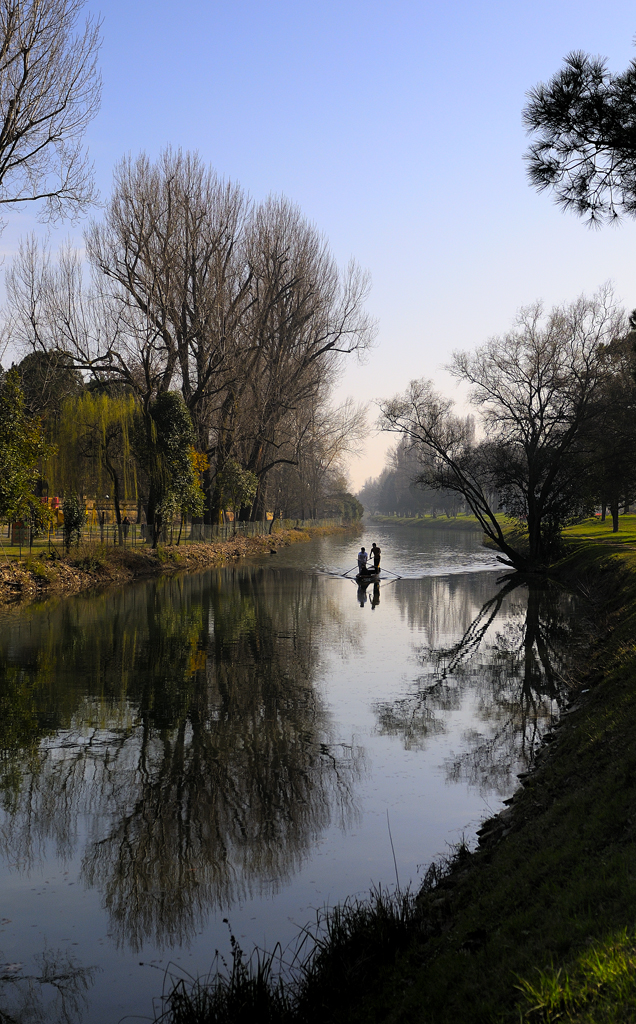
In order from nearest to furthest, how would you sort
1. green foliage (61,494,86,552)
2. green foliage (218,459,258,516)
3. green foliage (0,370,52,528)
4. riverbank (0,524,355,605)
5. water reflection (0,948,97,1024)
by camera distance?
water reflection (0,948,97,1024)
green foliage (0,370,52,528)
riverbank (0,524,355,605)
green foliage (61,494,86,552)
green foliage (218,459,258,516)

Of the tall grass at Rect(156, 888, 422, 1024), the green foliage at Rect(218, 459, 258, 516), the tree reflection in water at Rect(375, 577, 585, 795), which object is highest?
the green foliage at Rect(218, 459, 258, 516)

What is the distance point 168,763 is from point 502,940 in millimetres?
5933

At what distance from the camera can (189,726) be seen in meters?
11.6

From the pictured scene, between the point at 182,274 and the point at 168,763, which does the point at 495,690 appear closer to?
the point at 168,763

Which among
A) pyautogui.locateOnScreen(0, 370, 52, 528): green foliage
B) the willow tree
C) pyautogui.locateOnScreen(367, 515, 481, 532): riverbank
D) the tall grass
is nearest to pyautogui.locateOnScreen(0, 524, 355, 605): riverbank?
pyautogui.locateOnScreen(0, 370, 52, 528): green foliage

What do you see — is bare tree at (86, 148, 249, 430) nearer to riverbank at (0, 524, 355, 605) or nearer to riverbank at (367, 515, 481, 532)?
riverbank at (0, 524, 355, 605)

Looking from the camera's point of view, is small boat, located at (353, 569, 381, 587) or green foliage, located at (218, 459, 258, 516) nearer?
small boat, located at (353, 569, 381, 587)

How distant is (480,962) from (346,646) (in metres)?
14.1

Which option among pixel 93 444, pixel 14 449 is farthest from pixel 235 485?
pixel 14 449

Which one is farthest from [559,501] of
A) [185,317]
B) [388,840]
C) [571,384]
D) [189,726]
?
[388,840]

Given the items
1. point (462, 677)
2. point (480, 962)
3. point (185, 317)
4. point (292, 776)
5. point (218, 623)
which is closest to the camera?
point (480, 962)

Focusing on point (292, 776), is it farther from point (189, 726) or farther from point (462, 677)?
point (462, 677)

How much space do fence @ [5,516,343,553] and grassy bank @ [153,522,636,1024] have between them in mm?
26262

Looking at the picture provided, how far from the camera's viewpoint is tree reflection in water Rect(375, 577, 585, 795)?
34.6 feet
